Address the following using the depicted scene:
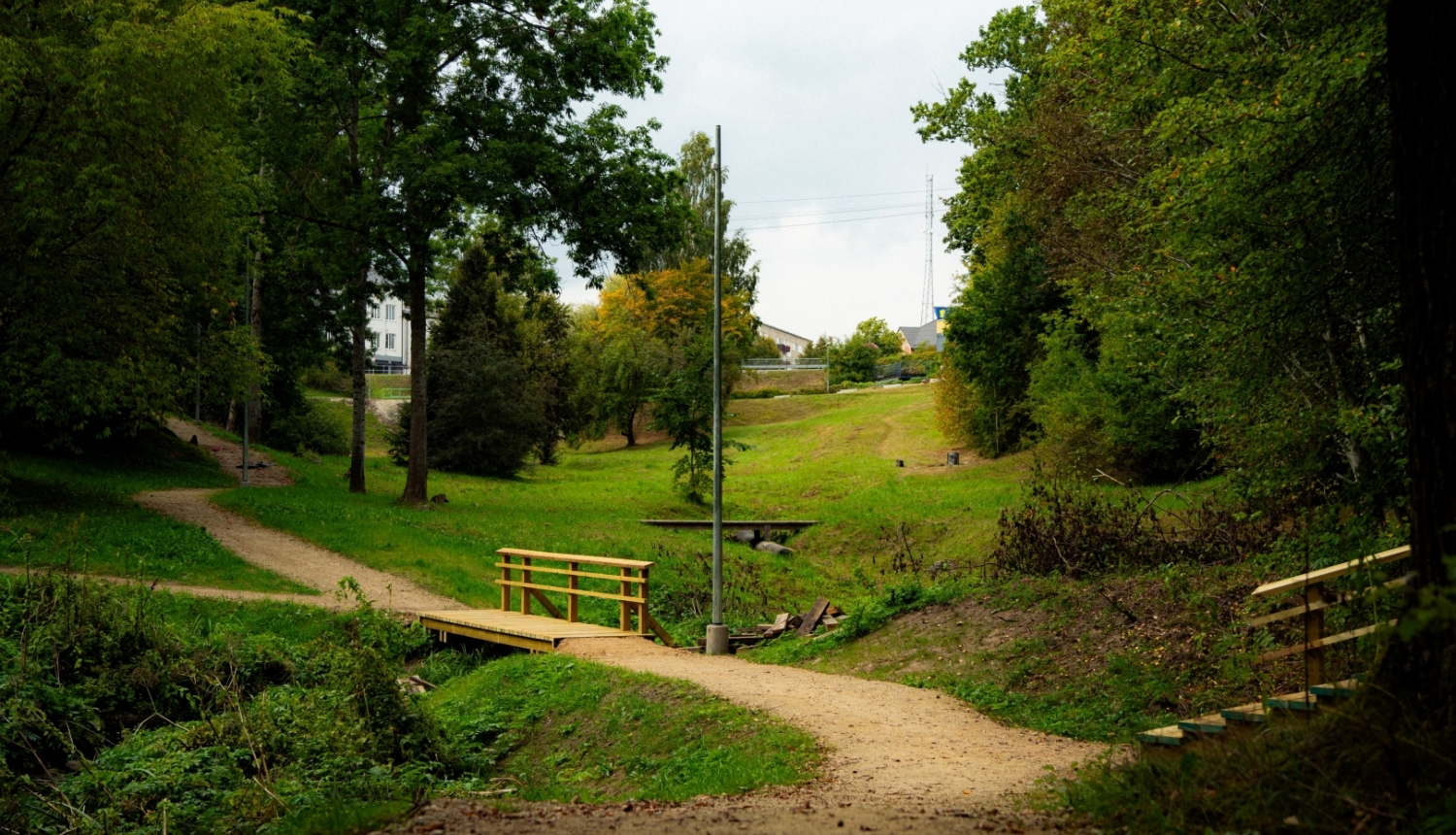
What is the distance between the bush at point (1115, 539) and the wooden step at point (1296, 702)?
727 centimetres

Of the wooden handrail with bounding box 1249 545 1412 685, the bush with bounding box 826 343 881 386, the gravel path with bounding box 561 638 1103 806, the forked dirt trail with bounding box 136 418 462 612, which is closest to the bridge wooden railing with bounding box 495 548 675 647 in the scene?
the gravel path with bounding box 561 638 1103 806

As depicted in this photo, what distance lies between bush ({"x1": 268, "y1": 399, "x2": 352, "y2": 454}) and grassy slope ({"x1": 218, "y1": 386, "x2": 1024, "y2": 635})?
1755 millimetres

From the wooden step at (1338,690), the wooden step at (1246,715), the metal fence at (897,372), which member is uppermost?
the metal fence at (897,372)

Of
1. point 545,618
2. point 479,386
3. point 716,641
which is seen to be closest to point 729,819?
point 716,641

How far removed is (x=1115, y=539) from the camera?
604 inches

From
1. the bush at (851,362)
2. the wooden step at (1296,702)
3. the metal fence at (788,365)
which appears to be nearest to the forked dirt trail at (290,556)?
the wooden step at (1296,702)

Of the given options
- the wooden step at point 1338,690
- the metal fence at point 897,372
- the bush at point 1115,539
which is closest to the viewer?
the wooden step at point 1338,690

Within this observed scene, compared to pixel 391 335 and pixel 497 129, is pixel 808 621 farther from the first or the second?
pixel 391 335

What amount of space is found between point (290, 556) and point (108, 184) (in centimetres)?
743

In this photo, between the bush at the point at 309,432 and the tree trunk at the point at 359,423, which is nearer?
the tree trunk at the point at 359,423

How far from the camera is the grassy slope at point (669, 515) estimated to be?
23.0 meters

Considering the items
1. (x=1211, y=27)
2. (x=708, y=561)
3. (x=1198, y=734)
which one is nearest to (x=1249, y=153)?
(x=1211, y=27)

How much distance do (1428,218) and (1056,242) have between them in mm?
23168

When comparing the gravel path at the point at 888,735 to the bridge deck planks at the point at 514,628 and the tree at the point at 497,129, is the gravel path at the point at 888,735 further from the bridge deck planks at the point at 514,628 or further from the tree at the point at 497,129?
the tree at the point at 497,129
